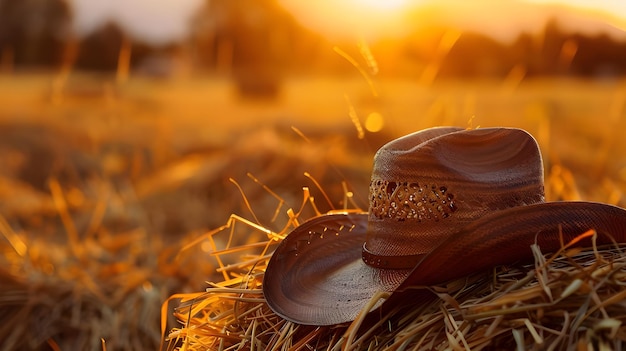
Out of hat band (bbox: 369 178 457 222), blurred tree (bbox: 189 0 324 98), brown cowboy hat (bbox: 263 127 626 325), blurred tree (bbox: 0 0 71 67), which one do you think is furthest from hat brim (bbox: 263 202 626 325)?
blurred tree (bbox: 0 0 71 67)

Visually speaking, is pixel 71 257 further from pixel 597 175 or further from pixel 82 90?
pixel 82 90

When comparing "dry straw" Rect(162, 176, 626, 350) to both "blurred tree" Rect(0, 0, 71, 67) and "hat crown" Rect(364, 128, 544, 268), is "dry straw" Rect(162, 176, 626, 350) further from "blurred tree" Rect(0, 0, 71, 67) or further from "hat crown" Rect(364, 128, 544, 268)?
"blurred tree" Rect(0, 0, 71, 67)

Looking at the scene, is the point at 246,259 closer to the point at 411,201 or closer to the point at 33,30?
the point at 411,201

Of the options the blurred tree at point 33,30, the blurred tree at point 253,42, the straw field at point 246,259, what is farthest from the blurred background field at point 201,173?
the blurred tree at point 33,30

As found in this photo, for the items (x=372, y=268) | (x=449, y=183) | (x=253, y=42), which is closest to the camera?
(x=449, y=183)

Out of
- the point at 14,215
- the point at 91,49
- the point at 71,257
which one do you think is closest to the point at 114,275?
the point at 71,257

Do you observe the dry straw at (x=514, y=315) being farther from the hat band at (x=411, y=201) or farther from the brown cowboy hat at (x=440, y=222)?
the hat band at (x=411, y=201)

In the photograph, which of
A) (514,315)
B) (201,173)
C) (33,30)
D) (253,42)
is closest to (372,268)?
(514,315)
